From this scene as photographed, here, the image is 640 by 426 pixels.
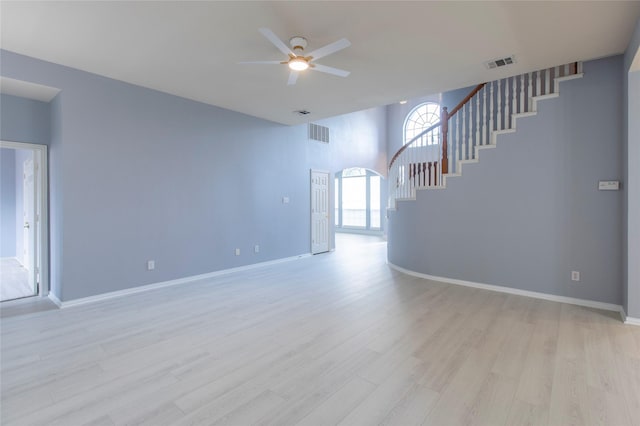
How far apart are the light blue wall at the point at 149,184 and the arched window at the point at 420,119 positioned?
19.1 ft

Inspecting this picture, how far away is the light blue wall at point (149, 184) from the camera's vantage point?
394 cm

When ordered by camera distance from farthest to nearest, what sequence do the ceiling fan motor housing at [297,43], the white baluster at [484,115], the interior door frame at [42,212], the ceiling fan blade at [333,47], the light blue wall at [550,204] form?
1. the white baluster at [484,115]
2. the interior door frame at [42,212]
3. the light blue wall at [550,204]
4. the ceiling fan motor housing at [297,43]
5. the ceiling fan blade at [333,47]

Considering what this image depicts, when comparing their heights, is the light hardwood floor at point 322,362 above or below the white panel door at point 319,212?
below

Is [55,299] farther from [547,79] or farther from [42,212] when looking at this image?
[547,79]

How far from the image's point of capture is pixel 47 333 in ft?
10.3

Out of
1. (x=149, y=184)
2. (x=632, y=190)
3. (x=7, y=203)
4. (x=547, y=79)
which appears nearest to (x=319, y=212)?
(x=149, y=184)

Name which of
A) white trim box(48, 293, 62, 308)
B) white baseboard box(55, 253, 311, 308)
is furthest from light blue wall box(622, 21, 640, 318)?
white trim box(48, 293, 62, 308)

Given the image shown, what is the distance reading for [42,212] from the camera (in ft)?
14.0

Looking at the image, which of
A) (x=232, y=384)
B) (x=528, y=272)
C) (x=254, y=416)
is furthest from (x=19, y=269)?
(x=528, y=272)

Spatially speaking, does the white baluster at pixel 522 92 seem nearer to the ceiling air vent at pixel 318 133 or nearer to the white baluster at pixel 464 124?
the white baluster at pixel 464 124

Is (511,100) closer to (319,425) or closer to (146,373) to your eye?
(319,425)

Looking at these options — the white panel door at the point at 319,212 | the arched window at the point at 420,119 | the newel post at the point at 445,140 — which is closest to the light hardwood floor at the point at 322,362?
the newel post at the point at 445,140

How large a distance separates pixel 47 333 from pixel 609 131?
6609 mm

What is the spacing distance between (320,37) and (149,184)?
326cm
